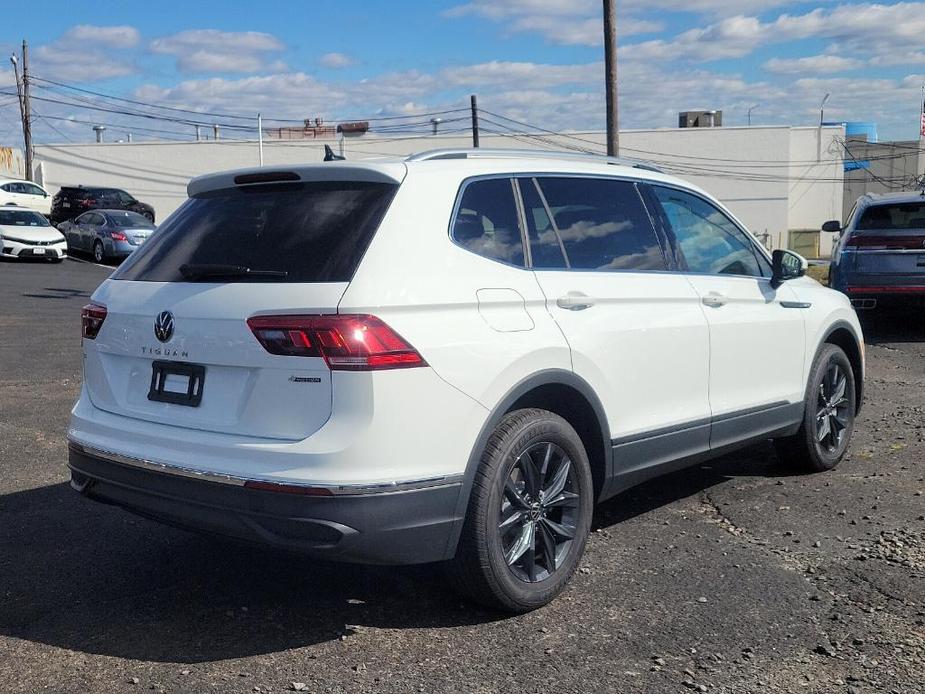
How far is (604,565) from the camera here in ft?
15.4

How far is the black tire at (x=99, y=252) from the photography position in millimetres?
26062

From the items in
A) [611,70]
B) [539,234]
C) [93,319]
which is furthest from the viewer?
[611,70]

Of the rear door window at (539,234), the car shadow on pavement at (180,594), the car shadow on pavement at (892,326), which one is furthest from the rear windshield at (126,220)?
the rear door window at (539,234)

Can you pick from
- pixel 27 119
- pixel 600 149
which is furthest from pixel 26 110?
pixel 600 149

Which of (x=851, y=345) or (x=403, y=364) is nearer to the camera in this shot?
(x=403, y=364)

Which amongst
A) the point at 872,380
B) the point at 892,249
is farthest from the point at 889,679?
the point at 892,249

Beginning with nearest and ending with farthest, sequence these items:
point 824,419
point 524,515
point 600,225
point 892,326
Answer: point 524,515
point 600,225
point 824,419
point 892,326

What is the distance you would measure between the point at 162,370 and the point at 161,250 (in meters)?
0.62

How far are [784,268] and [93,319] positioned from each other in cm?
372

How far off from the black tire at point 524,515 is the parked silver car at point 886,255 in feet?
29.1

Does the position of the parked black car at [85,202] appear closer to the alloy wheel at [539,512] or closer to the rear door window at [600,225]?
the rear door window at [600,225]

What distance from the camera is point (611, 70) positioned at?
→ 2038cm

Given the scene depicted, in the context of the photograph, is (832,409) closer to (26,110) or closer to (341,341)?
(341,341)

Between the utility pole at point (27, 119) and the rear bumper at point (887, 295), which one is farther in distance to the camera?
the utility pole at point (27, 119)
